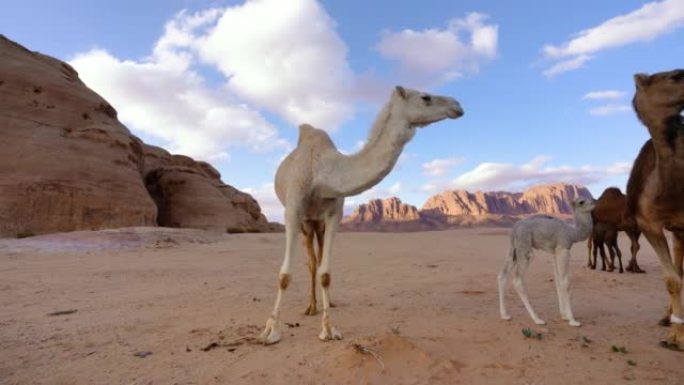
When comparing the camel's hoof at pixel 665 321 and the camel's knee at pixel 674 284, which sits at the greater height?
the camel's knee at pixel 674 284

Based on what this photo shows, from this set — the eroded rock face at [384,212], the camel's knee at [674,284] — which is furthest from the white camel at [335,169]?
the eroded rock face at [384,212]

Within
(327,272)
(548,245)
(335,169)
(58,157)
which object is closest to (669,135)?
(548,245)

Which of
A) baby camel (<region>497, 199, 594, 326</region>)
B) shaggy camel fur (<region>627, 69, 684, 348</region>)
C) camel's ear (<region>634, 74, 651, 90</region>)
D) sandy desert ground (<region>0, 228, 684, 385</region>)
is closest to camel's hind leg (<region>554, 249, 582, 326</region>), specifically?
baby camel (<region>497, 199, 594, 326</region>)

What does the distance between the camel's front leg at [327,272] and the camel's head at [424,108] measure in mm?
1693

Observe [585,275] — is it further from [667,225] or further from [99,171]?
[99,171]

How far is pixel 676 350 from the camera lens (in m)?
4.57

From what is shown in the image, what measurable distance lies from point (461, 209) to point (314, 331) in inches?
5347

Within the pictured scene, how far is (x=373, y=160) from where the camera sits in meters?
4.86

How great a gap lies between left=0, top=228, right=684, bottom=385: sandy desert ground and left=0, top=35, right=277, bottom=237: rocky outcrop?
15254mm

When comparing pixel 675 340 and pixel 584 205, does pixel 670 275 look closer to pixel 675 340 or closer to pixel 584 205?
pixel 675 340

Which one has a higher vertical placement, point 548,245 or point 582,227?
point 582,227

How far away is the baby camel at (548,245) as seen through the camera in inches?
233

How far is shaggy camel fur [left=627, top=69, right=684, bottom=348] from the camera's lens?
4.50 metres

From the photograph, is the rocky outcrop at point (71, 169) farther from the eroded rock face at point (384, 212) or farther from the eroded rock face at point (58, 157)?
the eroded rock face at point (384, 212)
